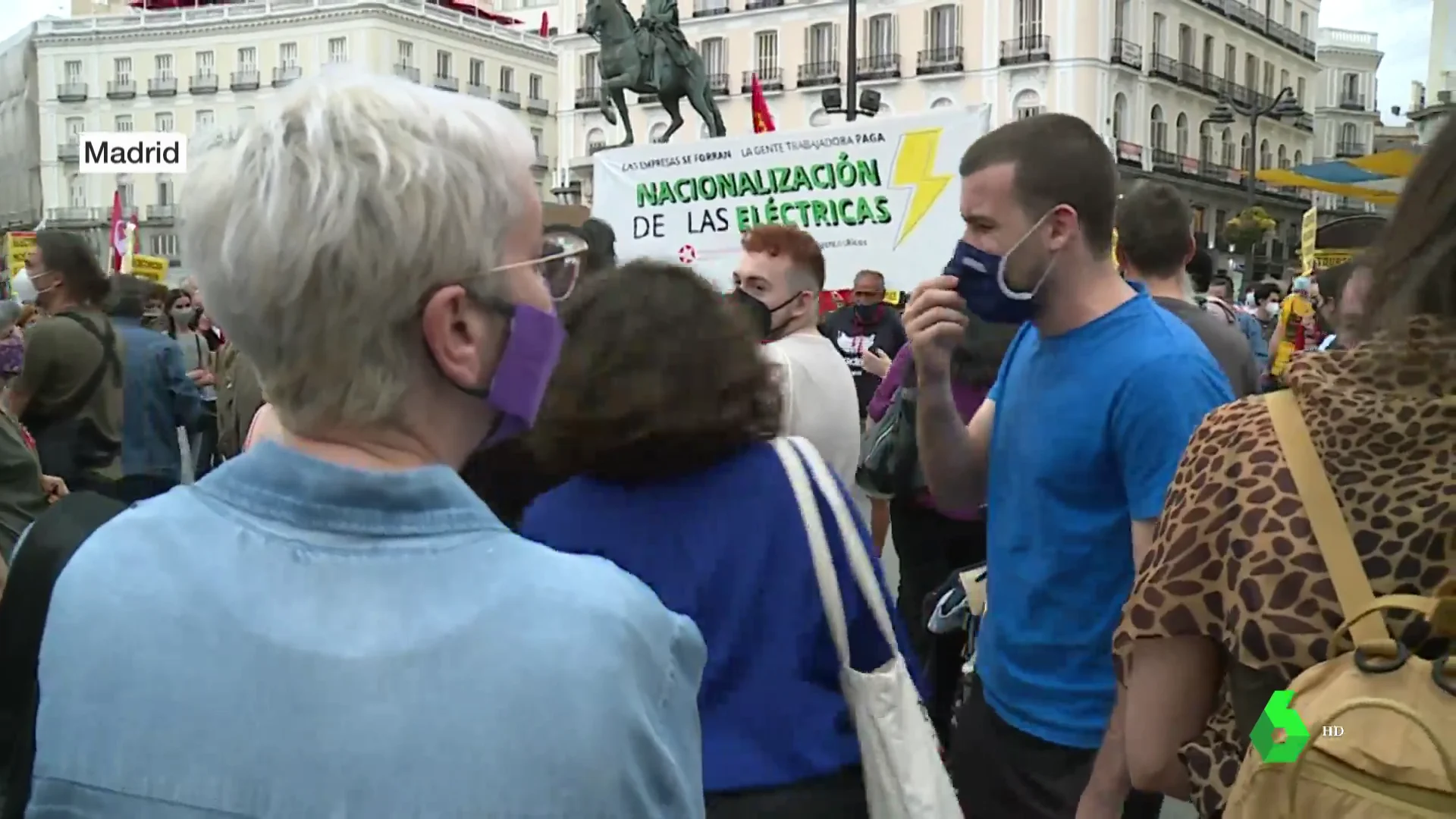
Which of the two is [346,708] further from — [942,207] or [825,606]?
[942,207]

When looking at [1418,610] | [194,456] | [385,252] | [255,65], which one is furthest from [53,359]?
[255,65]

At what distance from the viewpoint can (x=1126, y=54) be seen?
137 feet

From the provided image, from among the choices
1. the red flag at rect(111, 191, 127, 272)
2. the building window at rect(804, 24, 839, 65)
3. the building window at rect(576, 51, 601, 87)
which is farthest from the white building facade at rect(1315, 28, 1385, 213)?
the red flag at rect(111, 191, 127, 272)

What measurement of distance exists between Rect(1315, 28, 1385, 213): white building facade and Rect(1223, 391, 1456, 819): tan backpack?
3007 inches

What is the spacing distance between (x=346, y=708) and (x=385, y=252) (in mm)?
380

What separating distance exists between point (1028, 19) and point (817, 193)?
1457 inches

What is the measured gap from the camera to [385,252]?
111 centimetres

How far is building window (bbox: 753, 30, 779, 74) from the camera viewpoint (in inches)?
1807

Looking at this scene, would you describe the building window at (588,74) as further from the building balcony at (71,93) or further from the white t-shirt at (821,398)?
the white t-shirt at (821,398)

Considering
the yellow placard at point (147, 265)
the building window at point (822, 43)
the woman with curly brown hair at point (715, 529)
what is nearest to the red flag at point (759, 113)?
the yellow placard at point (147, 265)

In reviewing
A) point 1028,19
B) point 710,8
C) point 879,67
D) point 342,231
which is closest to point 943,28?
point 879,67

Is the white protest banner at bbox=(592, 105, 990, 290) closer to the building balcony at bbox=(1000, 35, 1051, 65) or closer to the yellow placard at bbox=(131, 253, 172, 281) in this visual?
the yellow placard at bbox=(131, 253, 172, 281)

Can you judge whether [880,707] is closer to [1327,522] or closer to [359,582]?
[1327,522]

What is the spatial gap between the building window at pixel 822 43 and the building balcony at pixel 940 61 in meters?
2.97
